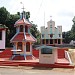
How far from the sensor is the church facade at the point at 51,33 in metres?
61.7

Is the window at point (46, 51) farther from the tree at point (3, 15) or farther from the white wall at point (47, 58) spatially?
the tree at point (3, 15)

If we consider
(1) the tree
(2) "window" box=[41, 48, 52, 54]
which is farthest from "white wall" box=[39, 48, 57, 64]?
(1) the tree

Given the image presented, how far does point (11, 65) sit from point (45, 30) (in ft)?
127

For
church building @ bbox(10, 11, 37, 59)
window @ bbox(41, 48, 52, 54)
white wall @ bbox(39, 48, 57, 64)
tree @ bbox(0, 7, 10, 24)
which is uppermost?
tree @ bbox(0, 7, 10, 24)

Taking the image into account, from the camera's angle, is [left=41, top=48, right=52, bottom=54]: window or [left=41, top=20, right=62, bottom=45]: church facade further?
[left=41, top=20, right=62, bottom=45]: church facade

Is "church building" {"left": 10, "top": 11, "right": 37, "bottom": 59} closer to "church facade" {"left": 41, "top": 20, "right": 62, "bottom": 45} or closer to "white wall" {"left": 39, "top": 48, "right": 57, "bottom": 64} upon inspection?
"white wall" {"left": 39, "top": 48, "right": 57, "bottom": 64}

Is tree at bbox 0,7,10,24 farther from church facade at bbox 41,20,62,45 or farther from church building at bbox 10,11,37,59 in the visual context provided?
church building at bbox 10,11,37,59

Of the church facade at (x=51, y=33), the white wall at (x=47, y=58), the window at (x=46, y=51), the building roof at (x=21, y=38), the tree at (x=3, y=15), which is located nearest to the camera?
the white wall at (x=47, y=58)

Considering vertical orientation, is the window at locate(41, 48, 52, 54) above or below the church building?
below

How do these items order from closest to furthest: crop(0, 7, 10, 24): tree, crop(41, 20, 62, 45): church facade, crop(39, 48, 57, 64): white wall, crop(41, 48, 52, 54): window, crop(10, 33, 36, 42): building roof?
crop(39, 48, 57, 64): white wall
crop(41, 48, 52, 54): window
crop(10, 33, 36, 42): building roof
crop(0, 7, 10, 24): tree
crop(41, 20, 62, 45): church facade

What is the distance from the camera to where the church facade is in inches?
2428

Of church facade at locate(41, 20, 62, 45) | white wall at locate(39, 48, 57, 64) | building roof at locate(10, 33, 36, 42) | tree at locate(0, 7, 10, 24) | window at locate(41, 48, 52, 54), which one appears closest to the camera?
white wall at locate(39, 48, 57, 64)

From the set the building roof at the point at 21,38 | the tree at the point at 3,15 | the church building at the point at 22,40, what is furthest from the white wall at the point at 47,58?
the tree at the point at 3,15

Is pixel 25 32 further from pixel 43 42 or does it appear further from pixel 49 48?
pixel 43 42
